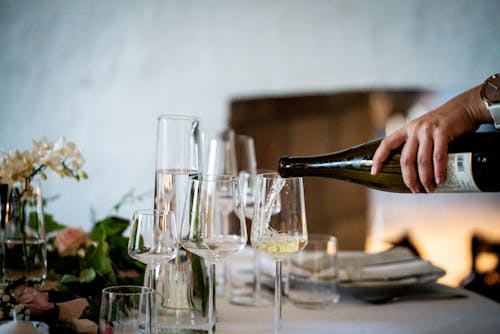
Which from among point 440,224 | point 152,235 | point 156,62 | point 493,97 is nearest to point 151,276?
point 152,235

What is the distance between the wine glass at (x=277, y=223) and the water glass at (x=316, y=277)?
22 cm

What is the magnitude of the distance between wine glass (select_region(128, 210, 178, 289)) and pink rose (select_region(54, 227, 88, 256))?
34 centimetres

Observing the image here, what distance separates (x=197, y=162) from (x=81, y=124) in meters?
2.25

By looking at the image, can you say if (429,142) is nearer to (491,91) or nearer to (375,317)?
A: (491,91)

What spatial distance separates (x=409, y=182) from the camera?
0.82 m

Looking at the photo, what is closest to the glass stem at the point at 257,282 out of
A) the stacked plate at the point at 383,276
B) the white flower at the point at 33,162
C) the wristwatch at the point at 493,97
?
the stacked plate at the point at 383,276

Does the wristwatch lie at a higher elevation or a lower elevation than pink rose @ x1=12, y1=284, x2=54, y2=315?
higher

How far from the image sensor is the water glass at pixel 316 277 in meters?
1.02

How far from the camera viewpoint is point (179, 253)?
0.88m

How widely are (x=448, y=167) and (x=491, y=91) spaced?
137mm

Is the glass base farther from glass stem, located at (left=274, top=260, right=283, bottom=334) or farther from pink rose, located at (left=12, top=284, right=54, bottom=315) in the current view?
pink rose, located at (left=12, top=284, right=54, bottom=315)

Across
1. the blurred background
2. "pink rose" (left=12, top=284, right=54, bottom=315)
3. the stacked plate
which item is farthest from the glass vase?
the blurred background

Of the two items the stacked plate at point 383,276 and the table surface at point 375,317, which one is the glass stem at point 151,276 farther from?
the stacked plate at point 383,276

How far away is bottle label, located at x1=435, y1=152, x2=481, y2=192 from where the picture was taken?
0.81 meters
